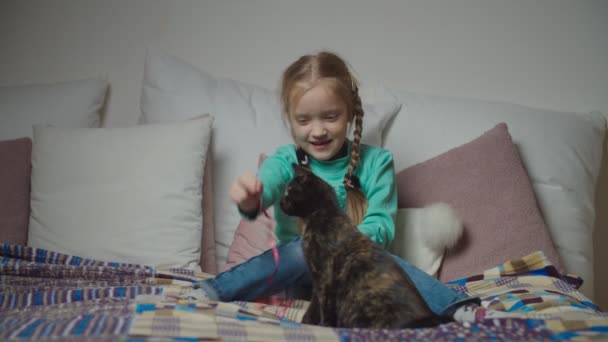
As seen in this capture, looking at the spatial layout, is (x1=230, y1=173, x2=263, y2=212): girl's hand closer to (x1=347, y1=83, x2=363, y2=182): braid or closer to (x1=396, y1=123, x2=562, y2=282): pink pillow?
(x1=347, y1=83, x2=363, y2=182): braid

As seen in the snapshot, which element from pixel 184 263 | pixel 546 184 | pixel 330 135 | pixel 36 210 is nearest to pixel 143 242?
pixel 184 263

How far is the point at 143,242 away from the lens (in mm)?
1459

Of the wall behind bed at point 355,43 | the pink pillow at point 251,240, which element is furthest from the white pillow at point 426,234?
the wall behind bed at point 355,43

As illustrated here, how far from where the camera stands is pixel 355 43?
195 centimetres

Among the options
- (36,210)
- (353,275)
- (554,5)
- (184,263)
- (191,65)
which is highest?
(554,5)

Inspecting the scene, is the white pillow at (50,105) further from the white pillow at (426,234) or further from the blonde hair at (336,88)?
the white pillow at (426,234)

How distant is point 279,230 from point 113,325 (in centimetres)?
69

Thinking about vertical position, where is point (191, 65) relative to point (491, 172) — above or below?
above

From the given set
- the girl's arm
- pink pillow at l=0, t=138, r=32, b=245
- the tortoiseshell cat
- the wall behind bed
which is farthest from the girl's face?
pink pillow at l=0, t=138, r=32, b=245

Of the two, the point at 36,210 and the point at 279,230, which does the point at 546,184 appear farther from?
the point at 36,210

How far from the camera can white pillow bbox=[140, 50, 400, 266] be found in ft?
5.49

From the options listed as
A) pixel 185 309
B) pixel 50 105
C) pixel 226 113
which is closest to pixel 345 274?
pixel 185 309

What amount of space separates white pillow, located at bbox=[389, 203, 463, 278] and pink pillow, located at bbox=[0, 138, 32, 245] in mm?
1107

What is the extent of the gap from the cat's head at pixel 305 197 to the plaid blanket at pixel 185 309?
0.21 metres
